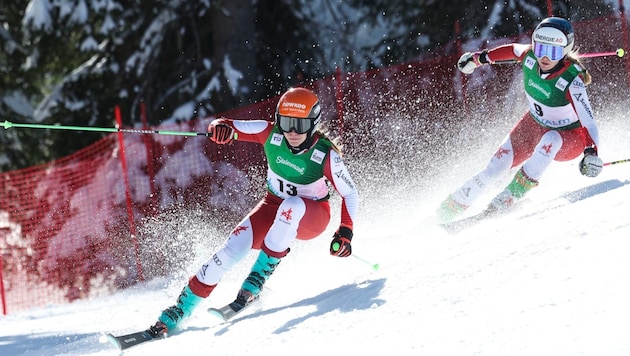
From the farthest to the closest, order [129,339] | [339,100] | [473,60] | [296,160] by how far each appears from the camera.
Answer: [339,100]
[473,60]
[296,160]
[129,339]

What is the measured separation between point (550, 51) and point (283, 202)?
238 cm

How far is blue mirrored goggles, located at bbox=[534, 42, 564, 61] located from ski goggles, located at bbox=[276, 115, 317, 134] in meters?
1.97

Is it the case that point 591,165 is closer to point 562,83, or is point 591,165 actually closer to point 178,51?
point 562,83

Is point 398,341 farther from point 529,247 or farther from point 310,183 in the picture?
point 310,183

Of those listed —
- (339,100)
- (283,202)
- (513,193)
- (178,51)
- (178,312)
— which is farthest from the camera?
(178,51)

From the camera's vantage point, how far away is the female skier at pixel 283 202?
5.11m

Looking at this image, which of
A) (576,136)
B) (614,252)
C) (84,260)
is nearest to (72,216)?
(84,260)

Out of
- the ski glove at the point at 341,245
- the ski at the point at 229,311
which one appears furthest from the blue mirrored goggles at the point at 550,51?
the ski at the point at 229,311

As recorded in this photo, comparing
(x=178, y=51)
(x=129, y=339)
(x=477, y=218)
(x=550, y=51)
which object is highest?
(x=178, y=51)

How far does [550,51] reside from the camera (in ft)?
20.4

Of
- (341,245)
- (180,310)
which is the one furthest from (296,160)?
(180,310)

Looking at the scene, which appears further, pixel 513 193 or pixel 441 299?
pixel 513 193

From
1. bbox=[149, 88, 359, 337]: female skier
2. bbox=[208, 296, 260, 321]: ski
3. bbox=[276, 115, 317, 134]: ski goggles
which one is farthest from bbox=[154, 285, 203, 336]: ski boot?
bbox=[276, 115, 317, 134]: ski goggles

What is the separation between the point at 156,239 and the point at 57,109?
555 centimetres
